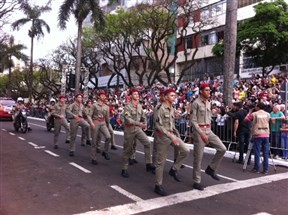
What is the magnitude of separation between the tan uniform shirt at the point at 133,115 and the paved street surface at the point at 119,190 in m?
1.20

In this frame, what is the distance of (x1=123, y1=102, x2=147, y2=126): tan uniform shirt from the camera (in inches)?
332

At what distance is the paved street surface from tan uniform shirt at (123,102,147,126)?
1.20 m

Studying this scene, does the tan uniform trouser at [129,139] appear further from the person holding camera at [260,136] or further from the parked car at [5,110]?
the parked car at [5,110]

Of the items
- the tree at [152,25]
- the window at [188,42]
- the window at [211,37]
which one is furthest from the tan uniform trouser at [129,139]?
the window at [188,42]

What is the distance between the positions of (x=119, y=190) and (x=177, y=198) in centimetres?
117

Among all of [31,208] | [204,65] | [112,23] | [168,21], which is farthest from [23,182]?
[204,65]

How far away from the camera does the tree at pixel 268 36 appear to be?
2305cm

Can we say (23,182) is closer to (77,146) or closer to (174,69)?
(77,146)

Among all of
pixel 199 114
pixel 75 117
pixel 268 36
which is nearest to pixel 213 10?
pixel 268 36

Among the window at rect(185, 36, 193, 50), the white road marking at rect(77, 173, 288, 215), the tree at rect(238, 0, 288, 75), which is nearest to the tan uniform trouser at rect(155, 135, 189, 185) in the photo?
the white road marking at rect(77, 173, 288, 215)

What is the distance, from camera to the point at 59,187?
7223mm

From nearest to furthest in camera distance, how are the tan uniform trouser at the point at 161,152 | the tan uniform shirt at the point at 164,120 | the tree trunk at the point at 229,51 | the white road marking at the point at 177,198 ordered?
the white road marking at the point at 177,198, the tan uniform trouser at the point at 161,152, the tan uniform shirt at the point at 164,120, the tree trunk at the point at 229,51

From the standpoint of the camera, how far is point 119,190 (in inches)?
279

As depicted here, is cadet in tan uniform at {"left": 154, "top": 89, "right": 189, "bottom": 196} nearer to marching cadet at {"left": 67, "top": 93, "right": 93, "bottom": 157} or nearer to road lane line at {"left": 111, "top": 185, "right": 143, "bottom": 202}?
road lane line at {"left": 111, "top": 185, "right": 143, "bottom": 202}
